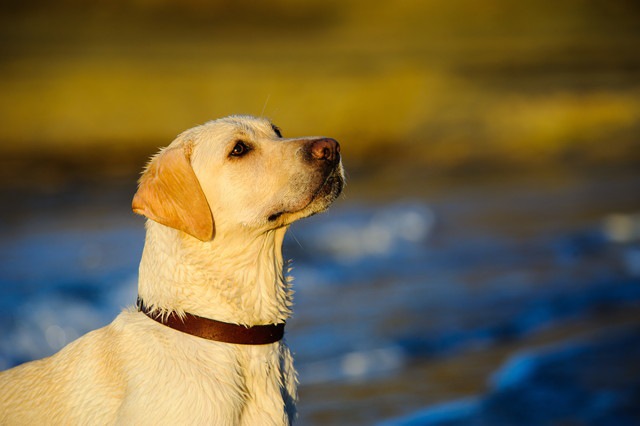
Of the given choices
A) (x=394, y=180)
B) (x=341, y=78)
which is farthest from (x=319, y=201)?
(x=341, y=78)

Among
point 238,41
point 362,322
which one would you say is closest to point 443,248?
point 362,322

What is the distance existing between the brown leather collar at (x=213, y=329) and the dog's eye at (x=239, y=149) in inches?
33.4

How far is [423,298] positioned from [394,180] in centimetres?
1096

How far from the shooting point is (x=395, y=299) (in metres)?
11.3

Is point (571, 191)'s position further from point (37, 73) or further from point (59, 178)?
point (37, 73)

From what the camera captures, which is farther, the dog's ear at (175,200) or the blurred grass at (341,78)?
the blurred grass at (341,78)

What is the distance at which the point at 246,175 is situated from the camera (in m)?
4.71

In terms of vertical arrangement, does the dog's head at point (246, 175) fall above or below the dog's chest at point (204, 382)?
above

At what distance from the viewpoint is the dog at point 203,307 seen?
171 inches

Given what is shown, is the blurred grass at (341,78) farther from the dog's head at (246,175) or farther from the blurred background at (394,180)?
the dog's head at (246,175)

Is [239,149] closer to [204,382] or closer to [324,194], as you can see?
[324,194]

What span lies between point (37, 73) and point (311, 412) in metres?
22.7

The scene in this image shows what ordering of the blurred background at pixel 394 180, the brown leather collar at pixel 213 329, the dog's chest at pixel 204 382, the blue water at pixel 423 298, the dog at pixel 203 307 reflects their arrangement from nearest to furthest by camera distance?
the dog's chest at pixel 204 382, the dog at pixel 203 307, the brown leather collar at pixel 213 329, the blue water at pixel 423 298, the blurred background at pixel 394 180

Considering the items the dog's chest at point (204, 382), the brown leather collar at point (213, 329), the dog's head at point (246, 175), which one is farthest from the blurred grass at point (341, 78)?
the dog's chest at point (204, 382)
